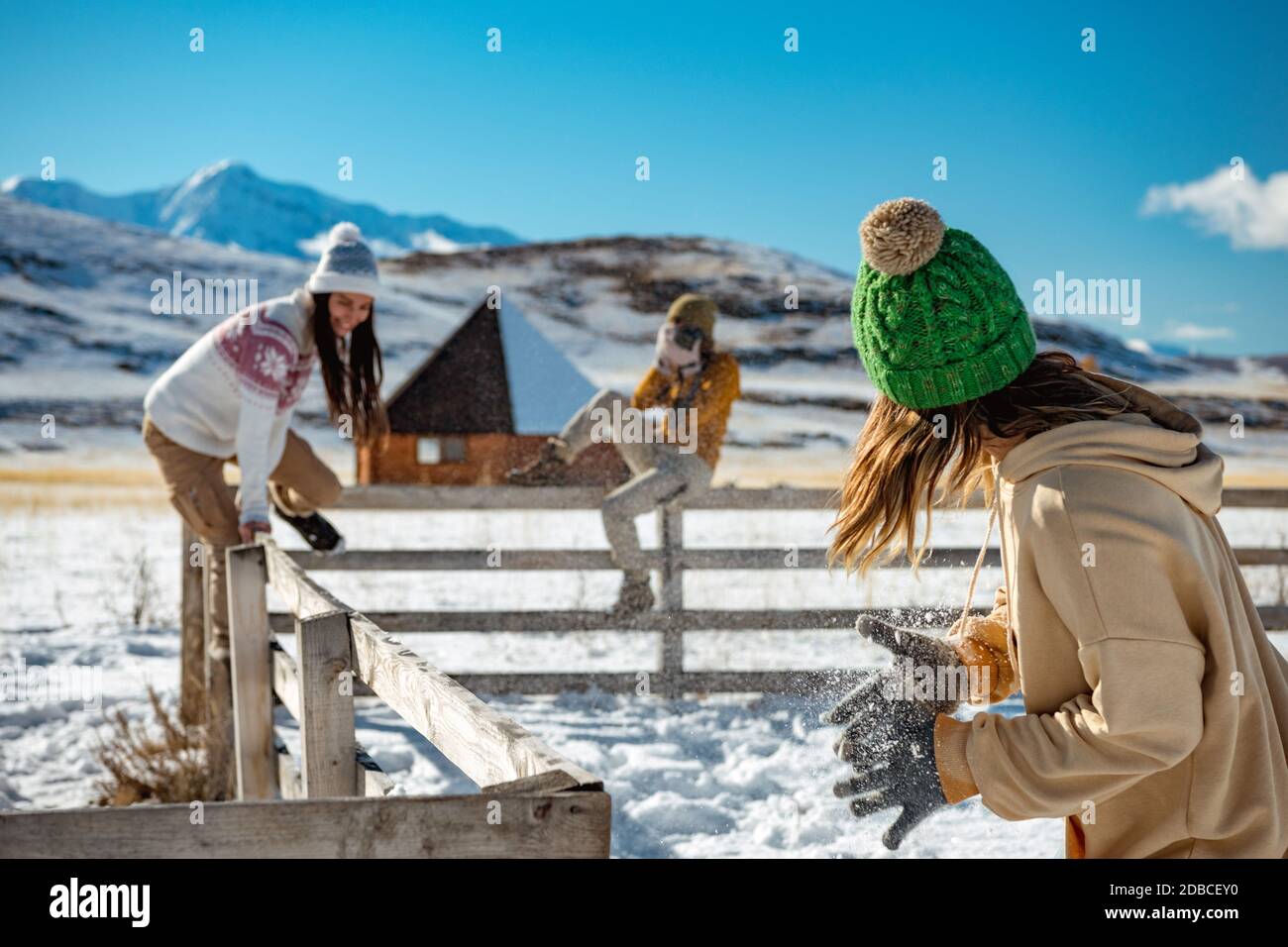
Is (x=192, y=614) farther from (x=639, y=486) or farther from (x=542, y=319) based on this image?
(x=542, y=319)

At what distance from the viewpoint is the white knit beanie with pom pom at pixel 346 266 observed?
4.05 m

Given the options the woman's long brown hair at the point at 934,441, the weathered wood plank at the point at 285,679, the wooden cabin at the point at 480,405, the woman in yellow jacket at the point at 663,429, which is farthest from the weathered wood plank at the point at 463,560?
the wooden cabin at the point at 480,405

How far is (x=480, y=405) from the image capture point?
20094mm

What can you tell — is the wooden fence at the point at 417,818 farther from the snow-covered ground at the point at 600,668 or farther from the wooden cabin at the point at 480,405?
the wooden cabin at the point at 480,405

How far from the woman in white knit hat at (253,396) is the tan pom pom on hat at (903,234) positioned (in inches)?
102

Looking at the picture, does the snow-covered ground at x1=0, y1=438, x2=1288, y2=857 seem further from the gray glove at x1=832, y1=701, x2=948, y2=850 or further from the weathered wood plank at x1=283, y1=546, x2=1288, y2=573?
the weathered wood plank at x1=283, y1=546, x2=1288, y2=573

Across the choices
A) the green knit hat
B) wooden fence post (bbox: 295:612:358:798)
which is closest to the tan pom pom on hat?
the green knit hat

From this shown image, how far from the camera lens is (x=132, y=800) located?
4.29m

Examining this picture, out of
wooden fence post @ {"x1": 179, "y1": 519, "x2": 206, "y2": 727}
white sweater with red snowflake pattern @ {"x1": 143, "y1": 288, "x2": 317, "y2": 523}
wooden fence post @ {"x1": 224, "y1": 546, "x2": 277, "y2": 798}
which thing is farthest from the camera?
wooden fence post @ {"x1": 179, "y1": 519, "x2": 206, "y2": 727}

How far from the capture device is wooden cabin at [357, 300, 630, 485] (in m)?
19.7
